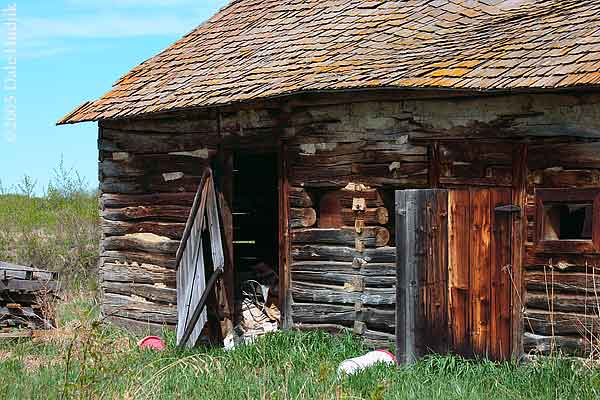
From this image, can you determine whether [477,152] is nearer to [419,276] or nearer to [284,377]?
[419,276]

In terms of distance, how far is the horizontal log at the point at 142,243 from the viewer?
1157cm

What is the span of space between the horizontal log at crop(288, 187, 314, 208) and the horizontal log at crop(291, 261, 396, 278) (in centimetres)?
59

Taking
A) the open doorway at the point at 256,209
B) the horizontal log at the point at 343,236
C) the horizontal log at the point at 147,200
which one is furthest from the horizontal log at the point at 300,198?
the open doorway at the point at 256,209

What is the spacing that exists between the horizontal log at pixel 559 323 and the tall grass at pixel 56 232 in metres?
8.77

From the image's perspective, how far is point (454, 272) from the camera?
28.9 feet

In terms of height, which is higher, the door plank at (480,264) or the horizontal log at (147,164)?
the horizontal log at (147,164)

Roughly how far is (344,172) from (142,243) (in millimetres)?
3204

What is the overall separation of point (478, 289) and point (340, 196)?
1852 millimetres

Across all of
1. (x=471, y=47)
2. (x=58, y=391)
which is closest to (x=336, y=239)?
(x=471, y=47)

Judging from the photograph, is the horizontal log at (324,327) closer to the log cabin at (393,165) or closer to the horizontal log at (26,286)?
the log cabin at (393,165)

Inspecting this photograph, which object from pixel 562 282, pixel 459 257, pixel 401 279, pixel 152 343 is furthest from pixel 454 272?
pixel 152 343

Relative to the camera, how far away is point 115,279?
1230cm

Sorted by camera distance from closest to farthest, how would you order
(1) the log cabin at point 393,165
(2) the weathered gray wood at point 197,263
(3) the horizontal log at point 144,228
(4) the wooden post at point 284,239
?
(1) the log cabin at point 393,165
(4) the wooden post at point 284,239
(2) the weathered gray wood at point 197,263
(3) the horizontal log at point 144,228

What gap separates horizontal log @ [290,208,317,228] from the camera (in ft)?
33.4
